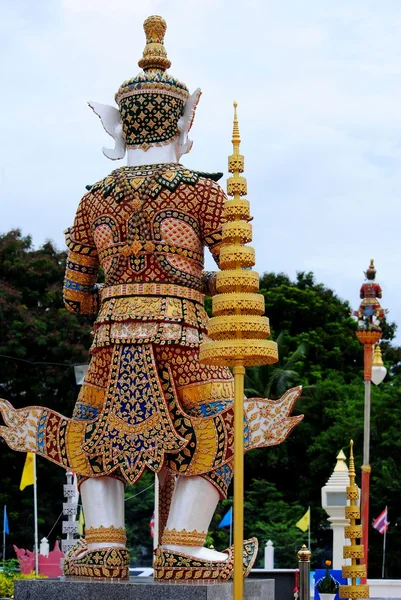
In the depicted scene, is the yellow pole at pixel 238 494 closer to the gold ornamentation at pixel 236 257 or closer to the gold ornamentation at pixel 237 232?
the gold ornamentation at pixel 236 257

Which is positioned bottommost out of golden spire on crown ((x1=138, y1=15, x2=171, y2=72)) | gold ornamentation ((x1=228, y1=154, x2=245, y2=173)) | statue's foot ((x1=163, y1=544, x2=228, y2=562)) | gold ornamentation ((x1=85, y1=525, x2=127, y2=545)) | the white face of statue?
statue's foot ((x1=163, y1=544, x2=228, y2=562))

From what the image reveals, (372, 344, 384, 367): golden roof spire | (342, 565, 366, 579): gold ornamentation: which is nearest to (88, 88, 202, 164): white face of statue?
(342, 565, 366, 579): gold ornamentation

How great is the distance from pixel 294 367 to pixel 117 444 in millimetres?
A: 22372

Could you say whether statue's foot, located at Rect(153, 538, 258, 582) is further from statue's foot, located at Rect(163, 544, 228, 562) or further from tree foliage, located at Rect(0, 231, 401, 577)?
tree foliage, located at Rect(0, 231, 401, 577)

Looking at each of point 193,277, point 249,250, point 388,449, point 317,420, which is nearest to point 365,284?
point 193,277

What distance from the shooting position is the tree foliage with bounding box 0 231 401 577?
26.3 m

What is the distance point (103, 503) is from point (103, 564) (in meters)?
0.49

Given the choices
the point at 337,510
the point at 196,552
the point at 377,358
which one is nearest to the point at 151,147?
the point at 196,552

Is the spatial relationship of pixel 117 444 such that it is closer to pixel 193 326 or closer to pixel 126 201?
pixel 193 326

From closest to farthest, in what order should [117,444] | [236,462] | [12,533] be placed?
[236,462]
[117,444]
[12,533]

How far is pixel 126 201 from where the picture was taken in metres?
10.8

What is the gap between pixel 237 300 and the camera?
9180mm

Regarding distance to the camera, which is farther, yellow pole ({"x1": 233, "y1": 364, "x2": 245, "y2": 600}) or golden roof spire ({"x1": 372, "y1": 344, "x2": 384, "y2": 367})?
golden roof spire ({"x1": 372, "y1": 344, "x2": 384, "y2": 367})

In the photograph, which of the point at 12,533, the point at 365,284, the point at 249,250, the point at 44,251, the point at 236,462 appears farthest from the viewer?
the point at 44,251
